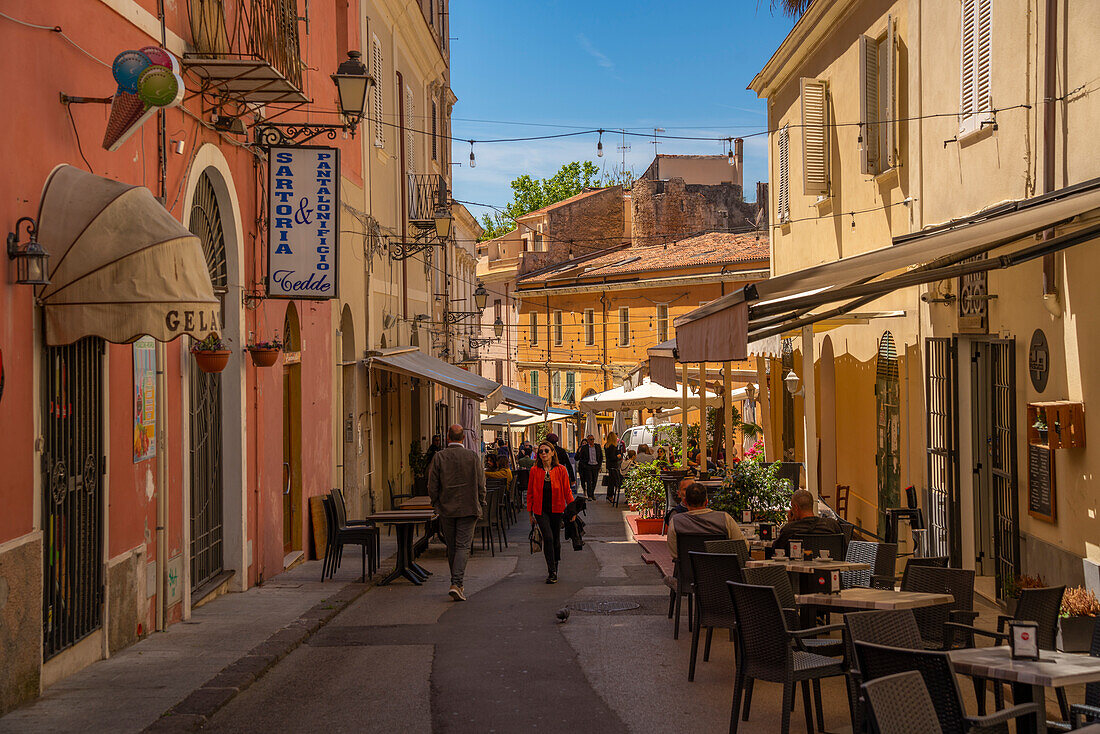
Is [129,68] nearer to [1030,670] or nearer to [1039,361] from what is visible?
[1030,670]

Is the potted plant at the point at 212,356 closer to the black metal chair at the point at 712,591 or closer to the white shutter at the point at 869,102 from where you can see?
the black metal chair at the point at 712,591

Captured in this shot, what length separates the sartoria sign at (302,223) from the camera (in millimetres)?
12672

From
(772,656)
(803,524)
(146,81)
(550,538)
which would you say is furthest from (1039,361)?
(146,81)

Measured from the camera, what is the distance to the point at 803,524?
397 inches

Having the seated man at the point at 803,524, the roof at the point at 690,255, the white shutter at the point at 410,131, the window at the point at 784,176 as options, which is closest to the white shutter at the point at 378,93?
the white shutter at the point at 410,131

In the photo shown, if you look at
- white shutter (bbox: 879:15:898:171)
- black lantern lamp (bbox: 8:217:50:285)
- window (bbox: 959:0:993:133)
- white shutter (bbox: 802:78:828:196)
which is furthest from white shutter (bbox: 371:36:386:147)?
black lantern lamp (bbox: 8:217:50:285)

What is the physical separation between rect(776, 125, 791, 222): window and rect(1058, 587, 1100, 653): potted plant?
13.9 meters

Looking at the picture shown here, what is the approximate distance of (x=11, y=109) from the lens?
279 inches

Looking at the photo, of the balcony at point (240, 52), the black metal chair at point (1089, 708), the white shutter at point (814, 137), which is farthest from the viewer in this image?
the white shutter at point (814, 137)

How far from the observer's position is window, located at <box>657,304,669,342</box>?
153 ft

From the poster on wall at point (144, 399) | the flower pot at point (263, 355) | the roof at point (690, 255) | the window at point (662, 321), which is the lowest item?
the poster on wall at point (144, 399)

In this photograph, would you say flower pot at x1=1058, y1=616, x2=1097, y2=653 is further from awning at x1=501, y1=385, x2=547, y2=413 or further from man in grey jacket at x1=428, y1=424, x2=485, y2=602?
awning at x1=501, y1=385, x2=547, y2=413

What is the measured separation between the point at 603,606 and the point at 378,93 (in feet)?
40.8

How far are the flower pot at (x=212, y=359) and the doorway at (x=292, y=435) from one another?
4.87 meters
